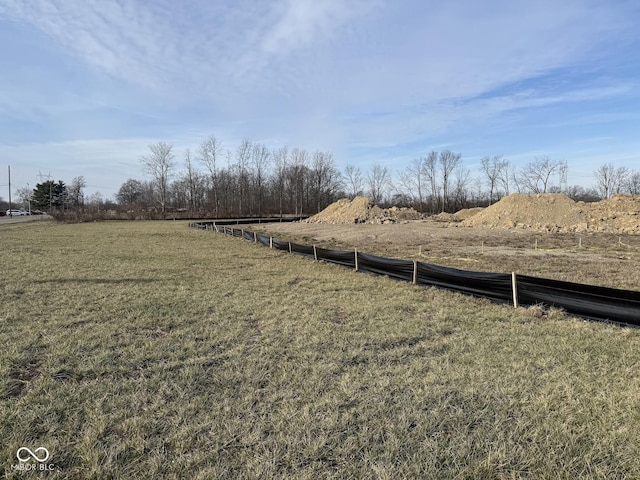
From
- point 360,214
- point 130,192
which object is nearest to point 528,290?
point 360,214

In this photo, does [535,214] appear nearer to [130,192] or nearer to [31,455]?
[31,455]

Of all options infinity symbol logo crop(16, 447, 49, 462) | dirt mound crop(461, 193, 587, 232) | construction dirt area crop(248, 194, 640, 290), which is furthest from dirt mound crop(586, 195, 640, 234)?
infinity symbol logo crop(16, 447, 49, 462)

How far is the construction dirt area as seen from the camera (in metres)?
11.1

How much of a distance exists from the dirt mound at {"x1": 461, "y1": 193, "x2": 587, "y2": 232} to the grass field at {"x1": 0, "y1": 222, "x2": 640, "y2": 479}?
2417 centimetres

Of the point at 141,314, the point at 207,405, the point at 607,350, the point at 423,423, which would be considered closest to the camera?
the point at 423,423

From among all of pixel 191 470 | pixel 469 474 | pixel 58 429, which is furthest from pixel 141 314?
pixel 469 474

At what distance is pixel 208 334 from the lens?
496 cm

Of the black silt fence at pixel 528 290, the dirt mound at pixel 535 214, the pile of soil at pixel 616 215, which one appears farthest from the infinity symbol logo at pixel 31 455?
the pile of soil at pixel 616 215

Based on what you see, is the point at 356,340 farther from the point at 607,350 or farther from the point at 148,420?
the point at 607,350

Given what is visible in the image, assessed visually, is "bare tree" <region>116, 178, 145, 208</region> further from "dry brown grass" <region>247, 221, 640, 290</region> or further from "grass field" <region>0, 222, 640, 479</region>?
"grass field" <region>0, 222, 640, 479</region>

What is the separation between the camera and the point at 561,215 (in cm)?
2794

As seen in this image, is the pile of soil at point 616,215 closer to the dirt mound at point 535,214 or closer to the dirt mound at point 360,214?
the dirt mound at point 535,214

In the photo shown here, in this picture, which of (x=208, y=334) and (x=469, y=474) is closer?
(x=469, y=474)

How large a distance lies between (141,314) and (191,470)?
13.9ft
